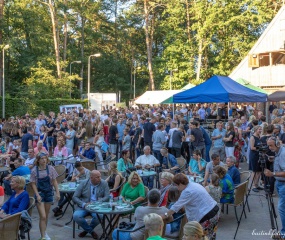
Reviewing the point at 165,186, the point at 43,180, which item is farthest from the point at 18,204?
the point at 165,186

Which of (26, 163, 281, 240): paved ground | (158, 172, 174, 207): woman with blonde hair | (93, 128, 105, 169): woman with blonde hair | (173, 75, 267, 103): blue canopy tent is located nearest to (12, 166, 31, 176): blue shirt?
(26, 163, 281, 240): paved ground

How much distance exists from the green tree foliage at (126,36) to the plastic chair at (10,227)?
24357 millimetres

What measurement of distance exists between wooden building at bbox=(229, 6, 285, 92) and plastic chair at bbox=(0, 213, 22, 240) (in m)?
25.9

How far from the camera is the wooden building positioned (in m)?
28.7

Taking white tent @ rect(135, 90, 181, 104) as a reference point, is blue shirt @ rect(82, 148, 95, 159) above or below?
below

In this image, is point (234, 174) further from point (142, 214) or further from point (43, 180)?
point (43, 180)

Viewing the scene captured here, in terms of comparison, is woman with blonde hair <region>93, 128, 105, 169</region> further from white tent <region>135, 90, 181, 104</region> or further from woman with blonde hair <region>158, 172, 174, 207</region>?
white tent <region>135, 90, 181, 104</region>

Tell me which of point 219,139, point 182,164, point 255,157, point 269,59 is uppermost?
point 269,59

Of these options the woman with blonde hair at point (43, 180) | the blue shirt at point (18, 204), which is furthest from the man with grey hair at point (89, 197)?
the blue shirt at point (18, 204)

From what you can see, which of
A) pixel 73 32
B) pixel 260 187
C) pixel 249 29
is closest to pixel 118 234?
pixel 260 187

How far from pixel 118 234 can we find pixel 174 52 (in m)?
35.4

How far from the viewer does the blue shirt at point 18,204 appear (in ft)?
20.4

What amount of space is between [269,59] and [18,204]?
2669 cm

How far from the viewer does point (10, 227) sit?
17.9 ft
